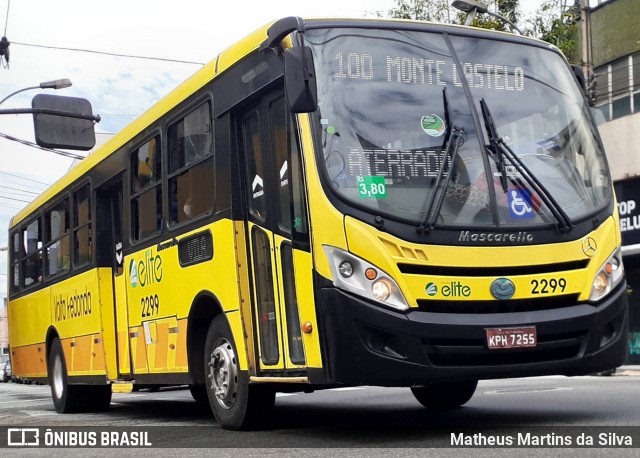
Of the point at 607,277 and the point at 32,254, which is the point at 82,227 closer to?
the point at 32,254

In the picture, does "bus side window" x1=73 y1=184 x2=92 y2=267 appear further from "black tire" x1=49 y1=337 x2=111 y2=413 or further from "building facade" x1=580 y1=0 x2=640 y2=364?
"building facade" x1=580 y1=0 x2=640 y2=364

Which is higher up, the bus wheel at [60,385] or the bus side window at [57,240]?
the bus side window at [57,240]

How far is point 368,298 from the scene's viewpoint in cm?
735

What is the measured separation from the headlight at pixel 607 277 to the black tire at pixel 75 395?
8105 mm

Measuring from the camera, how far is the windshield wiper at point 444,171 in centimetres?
754

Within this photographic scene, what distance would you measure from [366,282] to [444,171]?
1.05 m

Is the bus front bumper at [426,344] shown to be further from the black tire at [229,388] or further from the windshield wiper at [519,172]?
the black tire at [229,388]

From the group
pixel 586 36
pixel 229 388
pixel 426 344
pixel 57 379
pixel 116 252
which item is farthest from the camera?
pixel 586 36

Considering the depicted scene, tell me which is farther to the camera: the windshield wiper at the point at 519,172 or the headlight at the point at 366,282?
the windshield wiper at the point at 519,172

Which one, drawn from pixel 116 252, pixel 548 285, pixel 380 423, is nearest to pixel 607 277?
pixel 548 285

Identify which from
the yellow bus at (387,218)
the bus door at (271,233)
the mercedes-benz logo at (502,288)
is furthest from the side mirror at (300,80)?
the mercedes-benz logo at (502,288)

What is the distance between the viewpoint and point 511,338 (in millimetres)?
7484

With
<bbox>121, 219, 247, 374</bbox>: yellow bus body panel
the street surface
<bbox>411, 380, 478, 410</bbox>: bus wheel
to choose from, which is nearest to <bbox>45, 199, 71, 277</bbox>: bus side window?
the street surface

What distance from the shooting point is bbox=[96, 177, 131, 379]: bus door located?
1186 cm
